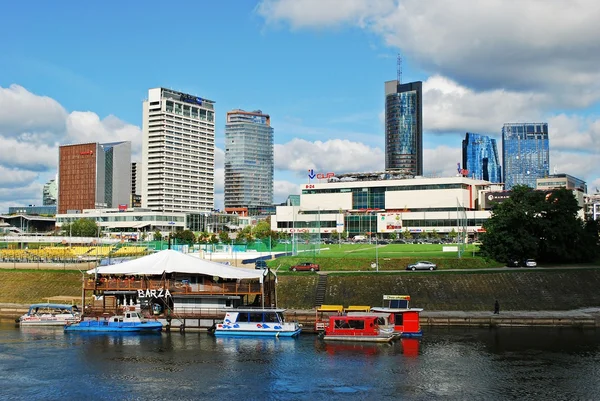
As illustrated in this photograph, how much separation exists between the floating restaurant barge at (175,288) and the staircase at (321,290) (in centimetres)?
624

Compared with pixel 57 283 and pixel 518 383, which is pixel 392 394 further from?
pixel 57 283

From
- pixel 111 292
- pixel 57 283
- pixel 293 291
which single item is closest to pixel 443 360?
pixel 293 291

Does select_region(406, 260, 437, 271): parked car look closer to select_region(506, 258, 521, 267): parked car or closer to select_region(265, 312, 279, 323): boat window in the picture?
select_region(506, 258, 521, 267): parked car

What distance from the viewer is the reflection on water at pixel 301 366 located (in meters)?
36.7

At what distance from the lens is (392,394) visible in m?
36.1

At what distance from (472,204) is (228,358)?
16353 cm

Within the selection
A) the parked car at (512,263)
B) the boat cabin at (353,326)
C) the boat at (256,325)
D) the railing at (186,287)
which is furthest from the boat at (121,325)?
the parked car at (512,263)

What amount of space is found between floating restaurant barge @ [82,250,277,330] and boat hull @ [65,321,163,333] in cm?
147

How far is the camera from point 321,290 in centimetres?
6906

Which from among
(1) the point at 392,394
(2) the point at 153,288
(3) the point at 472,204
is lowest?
(1) the point at 392,394

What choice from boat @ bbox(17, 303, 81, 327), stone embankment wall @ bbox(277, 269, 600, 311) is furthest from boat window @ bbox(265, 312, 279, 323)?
boat @ bbox(17, 303, 81, 327)

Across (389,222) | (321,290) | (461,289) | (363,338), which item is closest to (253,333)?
(363,338)

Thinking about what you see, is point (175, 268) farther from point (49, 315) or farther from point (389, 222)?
point (389, 222)

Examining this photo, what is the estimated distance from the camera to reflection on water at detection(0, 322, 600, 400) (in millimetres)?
36656
